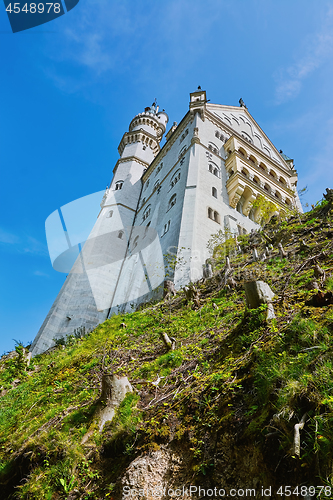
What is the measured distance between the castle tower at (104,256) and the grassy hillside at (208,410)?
1432 centimetres

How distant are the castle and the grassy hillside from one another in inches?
320

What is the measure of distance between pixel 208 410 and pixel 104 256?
80.3 feet

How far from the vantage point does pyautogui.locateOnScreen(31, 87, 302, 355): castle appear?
64.0ft

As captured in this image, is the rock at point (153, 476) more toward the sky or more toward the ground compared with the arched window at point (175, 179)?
more toward the ground

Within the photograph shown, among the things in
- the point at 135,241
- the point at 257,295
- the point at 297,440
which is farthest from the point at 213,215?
the point at 297,440

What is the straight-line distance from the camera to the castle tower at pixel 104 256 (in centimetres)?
2286

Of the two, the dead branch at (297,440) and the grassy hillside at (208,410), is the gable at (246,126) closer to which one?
the grassy hillside at (208,410)

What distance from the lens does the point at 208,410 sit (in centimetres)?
Answer: 390

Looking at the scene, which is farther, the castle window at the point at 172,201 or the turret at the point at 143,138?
the turret at the point at 143,138

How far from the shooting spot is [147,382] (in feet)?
18.8

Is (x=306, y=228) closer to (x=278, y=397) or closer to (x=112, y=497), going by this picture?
(x=278, y=397)

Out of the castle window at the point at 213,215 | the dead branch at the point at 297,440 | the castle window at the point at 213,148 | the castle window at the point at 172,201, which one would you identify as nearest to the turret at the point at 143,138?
the castle window at the point at 213,148

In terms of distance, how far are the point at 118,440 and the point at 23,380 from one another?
29.1ft

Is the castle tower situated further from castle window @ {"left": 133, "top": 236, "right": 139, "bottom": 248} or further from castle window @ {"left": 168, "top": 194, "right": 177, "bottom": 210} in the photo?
castle window @ {"left": 168, "top": 194, "right": 177, "bottom": 210}
